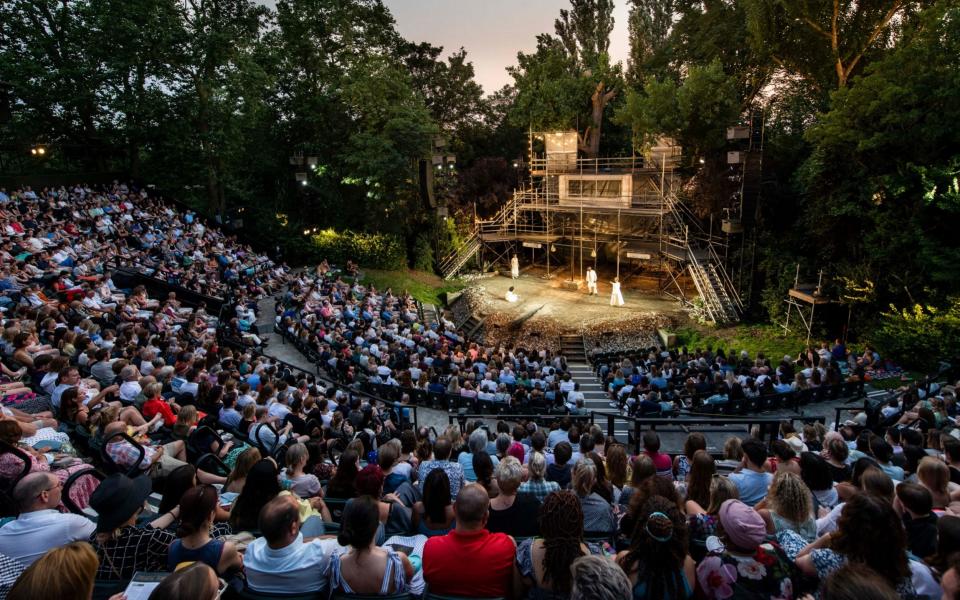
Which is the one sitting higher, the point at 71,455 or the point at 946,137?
the point at 946,137

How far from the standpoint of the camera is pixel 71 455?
215 inches

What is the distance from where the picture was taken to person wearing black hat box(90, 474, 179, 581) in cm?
328

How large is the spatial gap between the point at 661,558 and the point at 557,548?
580 millimetres

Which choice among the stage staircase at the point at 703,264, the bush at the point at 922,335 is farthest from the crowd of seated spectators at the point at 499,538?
the stage staircase at the point at 703,264

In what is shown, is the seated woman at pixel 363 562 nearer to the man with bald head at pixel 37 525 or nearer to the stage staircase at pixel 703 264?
the man with bald head at pixel 37 525

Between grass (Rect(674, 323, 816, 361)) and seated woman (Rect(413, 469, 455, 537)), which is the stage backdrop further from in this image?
seated woman (Rect(413, 469, 455, 537))

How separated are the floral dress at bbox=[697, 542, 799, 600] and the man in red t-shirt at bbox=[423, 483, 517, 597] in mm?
1209

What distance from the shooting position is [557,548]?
304 centimetres

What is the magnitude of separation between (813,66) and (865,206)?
27.5ft

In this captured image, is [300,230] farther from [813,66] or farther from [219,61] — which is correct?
[813,66]

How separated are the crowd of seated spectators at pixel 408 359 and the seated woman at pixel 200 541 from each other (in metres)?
7.83

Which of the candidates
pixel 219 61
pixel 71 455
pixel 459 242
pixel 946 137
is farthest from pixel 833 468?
pixel 219 61

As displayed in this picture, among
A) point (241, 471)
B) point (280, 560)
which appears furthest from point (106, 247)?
point (280, 560)

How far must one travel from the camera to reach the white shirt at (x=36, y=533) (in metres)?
3.33
